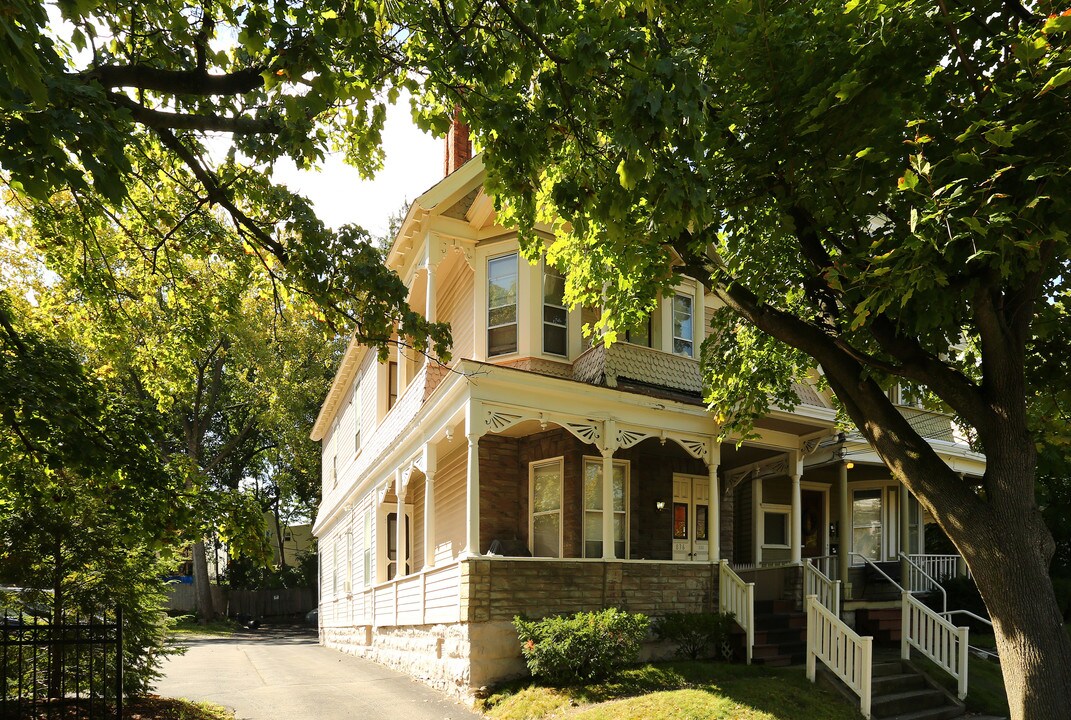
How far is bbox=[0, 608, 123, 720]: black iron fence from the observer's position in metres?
8.77

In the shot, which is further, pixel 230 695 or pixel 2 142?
pixel 230 695

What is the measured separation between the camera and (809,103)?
739 centimetres

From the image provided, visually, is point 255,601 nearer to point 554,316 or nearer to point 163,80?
point 554,316

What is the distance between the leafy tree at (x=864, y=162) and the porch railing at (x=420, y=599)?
254 inches

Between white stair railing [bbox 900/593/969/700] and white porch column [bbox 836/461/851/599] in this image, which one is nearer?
white stair railing [bbox 900/593/969/700]

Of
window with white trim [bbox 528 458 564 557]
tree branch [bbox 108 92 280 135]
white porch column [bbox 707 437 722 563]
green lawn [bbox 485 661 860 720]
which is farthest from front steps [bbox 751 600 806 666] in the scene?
tree branch [bbox 108 92 280 135]

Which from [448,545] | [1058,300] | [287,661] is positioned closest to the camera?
[1058,300]

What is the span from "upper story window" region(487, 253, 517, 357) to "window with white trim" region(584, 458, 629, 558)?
270 centimetres

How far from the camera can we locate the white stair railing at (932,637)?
1220 cm

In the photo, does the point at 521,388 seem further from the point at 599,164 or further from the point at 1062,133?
the point at 1062,133

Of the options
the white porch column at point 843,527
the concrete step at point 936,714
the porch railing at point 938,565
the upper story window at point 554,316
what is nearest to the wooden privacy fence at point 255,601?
the upper story window at point 554,316

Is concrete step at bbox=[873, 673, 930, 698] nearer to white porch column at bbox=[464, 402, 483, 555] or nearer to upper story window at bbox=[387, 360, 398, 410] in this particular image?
white porch column at bbox=[464, 402, 483, 555]

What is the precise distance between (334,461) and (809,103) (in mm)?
26299

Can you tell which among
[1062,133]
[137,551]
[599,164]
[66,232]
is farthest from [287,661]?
[1062,133]
